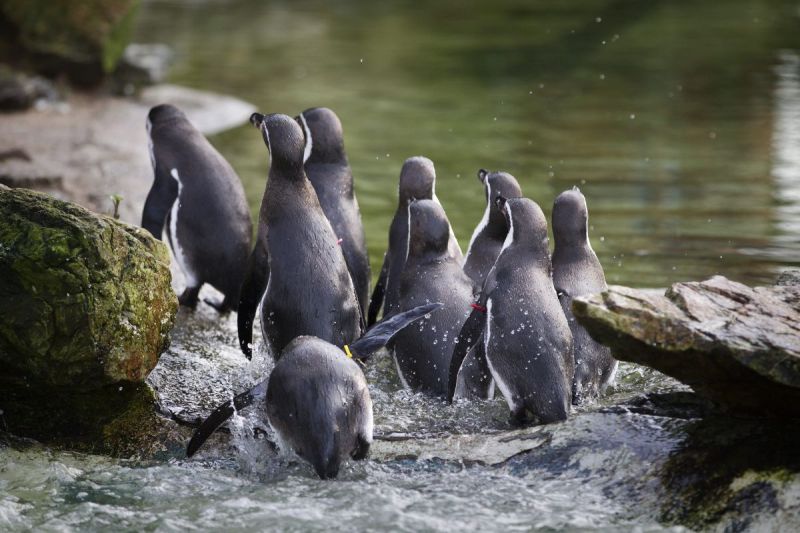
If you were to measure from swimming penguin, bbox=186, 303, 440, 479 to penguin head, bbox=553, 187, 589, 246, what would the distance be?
4.84 ft

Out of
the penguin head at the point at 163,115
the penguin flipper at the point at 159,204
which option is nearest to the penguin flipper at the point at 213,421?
the penguin flipper at the point at 159,204

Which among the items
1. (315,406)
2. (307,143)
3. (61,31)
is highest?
(61,31)

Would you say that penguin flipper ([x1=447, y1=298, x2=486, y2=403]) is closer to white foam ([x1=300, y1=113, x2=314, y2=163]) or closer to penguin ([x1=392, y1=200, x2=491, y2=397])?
penguin ([x1=392, y1=200, x2=491, y2=397])

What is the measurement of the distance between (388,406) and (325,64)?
10902mm

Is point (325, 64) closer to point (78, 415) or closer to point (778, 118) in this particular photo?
point (778, 118)

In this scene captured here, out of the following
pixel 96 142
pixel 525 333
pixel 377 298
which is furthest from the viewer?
pixel 96 142

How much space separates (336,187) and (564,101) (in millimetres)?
7003

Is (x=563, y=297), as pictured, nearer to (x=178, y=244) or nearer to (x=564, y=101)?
(x=178, y=244)

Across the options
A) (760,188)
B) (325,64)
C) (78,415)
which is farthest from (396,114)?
(78,415)

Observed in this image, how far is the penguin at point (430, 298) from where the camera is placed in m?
4.79

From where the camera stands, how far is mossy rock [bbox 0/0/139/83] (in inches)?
445

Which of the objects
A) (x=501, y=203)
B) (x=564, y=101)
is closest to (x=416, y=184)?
(x=501, y=203)

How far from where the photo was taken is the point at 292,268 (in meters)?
4.77

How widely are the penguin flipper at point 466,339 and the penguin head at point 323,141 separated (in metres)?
1.79
